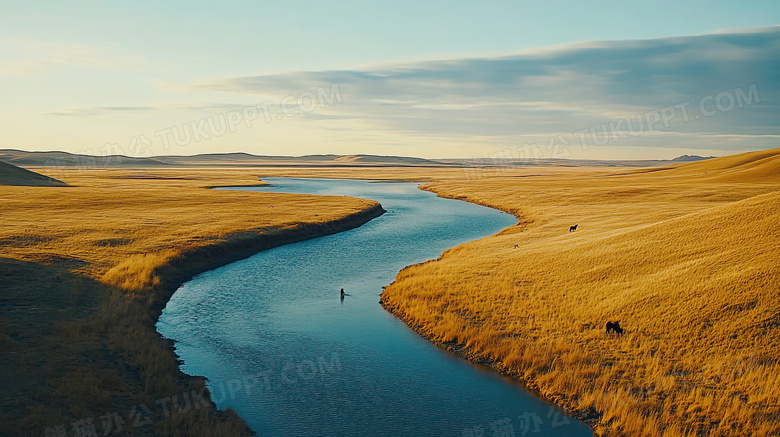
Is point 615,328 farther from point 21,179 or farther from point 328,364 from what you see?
point 21,179

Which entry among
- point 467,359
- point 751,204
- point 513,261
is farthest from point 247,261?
point 751,204

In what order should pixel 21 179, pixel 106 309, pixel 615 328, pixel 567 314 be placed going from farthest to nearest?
1. pixel 21 179
2. pixel 106 309
3. pixel 567 314
4. pixel 615 328

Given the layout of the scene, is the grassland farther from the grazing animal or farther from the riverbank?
the grazing animal

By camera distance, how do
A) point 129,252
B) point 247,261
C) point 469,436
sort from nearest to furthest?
point 469,436
point 129,252
point 247,261

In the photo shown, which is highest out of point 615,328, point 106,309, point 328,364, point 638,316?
point 106,309

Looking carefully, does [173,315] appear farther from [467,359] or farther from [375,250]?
[375,250]

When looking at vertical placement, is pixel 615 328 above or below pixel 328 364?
above

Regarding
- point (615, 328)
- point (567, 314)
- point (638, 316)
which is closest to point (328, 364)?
point (567, 314)

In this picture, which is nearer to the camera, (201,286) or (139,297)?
(139,297)
